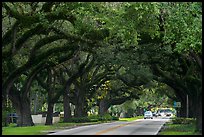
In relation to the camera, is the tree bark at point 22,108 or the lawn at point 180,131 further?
the tree bark at point 22,108

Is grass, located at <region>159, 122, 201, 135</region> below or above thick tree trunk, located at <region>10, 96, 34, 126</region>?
below

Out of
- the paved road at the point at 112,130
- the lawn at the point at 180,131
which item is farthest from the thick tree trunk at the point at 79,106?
the lawn at the point at 180,131

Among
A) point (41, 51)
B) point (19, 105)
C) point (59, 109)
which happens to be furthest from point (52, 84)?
point (59, 109)

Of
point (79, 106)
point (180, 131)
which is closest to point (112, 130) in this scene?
point (180, 131)

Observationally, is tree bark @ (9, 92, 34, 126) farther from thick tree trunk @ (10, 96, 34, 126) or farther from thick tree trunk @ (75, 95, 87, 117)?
thick tree trunk @ (75, 95, 87, 117)

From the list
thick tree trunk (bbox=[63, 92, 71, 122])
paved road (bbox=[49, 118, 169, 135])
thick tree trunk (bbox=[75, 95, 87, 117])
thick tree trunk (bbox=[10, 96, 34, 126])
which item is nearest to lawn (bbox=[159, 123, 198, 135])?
paved road (bbox=[49, 118, 169, 135])

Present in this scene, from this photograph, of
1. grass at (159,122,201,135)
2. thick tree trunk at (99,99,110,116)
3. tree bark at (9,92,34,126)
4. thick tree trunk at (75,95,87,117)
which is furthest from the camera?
thick tree trunk at (99,99,110,116)

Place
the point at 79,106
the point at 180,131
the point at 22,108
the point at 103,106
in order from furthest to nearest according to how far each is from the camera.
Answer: the point at 103,106 < the point at 79,106 < the point at 22,108 < the point at 180,131

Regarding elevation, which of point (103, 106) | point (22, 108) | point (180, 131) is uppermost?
point (103, 106)

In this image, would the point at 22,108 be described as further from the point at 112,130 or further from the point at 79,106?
the point at 79,106

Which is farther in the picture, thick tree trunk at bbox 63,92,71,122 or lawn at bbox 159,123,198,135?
thick tree trunk at bbox 63,92,71,122

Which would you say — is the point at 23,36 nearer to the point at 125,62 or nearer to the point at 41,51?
the point at 41,51

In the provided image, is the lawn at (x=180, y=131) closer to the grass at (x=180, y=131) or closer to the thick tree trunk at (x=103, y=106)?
the grass at (x=180, y=131)

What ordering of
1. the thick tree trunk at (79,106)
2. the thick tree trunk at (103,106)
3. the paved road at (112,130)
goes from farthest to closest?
the thick tree trunk at (103,106)
the thick tree trunk at (79,106)
the paved road at (112,130)
